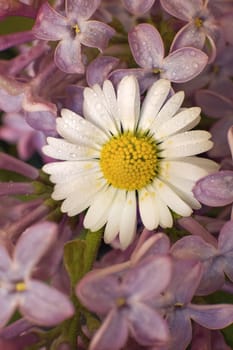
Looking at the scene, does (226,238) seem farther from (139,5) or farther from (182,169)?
(139,5)

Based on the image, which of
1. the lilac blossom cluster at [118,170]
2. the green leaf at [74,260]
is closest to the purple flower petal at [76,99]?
the lilac blossom cluster at [118,170]

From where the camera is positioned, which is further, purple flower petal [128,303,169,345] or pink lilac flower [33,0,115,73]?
pink lilac flower [33,0,115,73]

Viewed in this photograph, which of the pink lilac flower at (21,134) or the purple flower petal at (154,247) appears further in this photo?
the pink lilac flower at (21,134)

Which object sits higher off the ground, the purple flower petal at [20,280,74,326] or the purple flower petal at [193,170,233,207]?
the purple flower petal at [193,170,233,207]

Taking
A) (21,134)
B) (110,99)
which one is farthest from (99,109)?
(21,134)

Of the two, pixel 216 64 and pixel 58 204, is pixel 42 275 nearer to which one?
pixel 58 204

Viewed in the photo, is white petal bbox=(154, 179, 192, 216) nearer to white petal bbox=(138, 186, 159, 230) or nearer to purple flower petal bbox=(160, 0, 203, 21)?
white petal bbox=(138, 186, 159, 230)

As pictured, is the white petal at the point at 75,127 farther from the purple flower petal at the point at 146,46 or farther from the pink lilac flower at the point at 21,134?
the pink lilac flower at the point at 21,134

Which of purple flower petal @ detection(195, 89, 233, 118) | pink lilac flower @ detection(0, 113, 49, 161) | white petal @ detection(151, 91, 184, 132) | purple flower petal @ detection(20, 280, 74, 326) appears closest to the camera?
purple flower petal @ detection(20, 280, 74, 326)

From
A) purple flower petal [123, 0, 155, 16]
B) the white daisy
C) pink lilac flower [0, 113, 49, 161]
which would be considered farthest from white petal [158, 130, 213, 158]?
pink lilac flower [0, 113, 49, 161]
